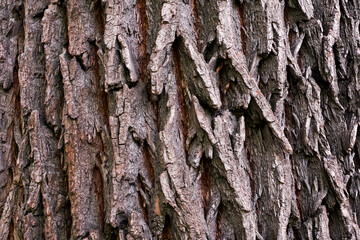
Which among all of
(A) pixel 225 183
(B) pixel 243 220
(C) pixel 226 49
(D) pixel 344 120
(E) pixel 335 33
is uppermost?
(E) pixel 335 33

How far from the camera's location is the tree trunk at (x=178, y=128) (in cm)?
103

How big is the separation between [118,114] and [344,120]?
0.83 m

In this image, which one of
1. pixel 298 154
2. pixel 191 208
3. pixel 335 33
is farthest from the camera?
pixel 335 33

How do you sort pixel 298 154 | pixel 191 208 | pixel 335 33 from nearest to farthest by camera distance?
pixel 191 208 < pixel 298 154 < pixel 335 33

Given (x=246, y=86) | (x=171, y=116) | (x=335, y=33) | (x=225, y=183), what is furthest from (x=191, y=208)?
(x=335, y=33)

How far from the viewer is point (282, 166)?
1.09 metres

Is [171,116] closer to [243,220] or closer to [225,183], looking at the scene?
[225,183]

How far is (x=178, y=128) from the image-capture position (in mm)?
1070

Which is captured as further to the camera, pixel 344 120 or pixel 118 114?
pixel 344 120

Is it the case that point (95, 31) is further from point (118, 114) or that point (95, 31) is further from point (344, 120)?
point (344, 120)

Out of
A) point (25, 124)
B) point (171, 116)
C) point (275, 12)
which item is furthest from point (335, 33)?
point (25, 124)

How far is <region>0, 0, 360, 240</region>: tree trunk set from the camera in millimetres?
1030

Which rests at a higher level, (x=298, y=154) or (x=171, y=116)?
(x=171, y=116)

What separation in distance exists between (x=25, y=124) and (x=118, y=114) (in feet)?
1.21
